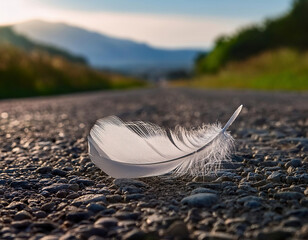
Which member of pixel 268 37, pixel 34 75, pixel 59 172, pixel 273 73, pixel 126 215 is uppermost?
pixel 268 37

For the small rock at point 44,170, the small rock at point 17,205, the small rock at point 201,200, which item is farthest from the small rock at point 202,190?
the small rock at point 44,170

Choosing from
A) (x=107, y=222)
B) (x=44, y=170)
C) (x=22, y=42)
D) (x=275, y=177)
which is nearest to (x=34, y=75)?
(x=44, y=170)

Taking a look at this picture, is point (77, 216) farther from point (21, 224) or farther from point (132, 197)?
point (132, 197)

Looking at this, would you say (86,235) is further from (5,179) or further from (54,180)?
(5,179)

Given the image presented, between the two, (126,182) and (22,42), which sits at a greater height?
(22,42)

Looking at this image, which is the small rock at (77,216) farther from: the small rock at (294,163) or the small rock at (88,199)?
the small rock at (294,163)

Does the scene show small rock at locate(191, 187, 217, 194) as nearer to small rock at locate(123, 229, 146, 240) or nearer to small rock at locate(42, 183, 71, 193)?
small rock at locate(123, 229, 146, 240)

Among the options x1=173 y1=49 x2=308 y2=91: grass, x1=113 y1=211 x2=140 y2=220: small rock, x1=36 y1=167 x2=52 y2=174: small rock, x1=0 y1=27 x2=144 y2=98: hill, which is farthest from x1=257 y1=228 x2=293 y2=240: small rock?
x1=173 y1=49 x2=308 y2=91: grass
